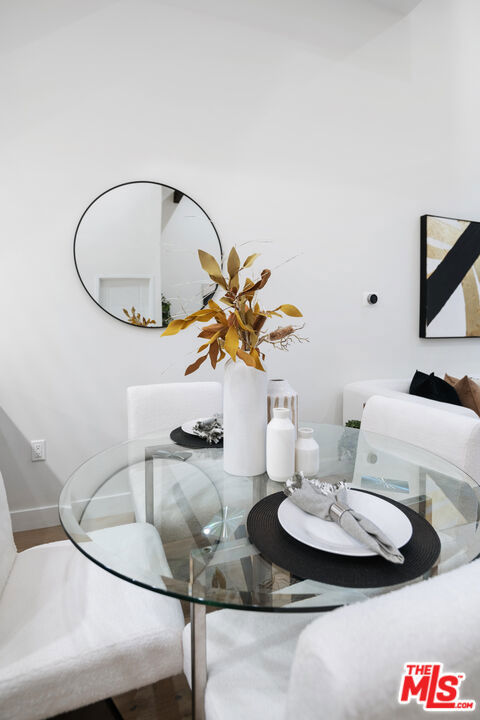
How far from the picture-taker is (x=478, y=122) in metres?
3.30

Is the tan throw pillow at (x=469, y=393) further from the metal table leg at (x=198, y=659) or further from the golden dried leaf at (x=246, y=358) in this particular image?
the metal table leg at (x=198, y=659)

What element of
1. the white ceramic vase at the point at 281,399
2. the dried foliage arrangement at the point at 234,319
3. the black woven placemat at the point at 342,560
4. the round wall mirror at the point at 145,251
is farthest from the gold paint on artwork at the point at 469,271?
the black woven placemat at the point at 342,560

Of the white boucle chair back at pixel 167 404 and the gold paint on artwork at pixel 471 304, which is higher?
the gold paint on artwork at pixel 471 304

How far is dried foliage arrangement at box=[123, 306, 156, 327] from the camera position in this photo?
2383 mm

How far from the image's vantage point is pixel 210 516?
94cm

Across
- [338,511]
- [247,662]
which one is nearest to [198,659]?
[247,662]

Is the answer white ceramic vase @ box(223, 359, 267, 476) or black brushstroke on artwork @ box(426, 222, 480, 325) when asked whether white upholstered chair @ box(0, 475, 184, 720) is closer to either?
white ceramic vase @ box(223, 359, 267, 476)

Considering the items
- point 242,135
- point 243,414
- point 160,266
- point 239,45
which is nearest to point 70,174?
point 160,266

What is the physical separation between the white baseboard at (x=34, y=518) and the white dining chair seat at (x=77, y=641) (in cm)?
135

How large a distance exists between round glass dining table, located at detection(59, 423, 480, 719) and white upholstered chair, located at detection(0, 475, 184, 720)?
61mm

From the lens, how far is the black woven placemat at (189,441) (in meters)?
1.41

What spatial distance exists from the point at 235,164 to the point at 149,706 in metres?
2.63

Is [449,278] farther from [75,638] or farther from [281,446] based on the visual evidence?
[75,638]

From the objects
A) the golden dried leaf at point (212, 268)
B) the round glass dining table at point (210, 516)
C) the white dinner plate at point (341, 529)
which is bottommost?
the round glass dining table at point (210, 516)
